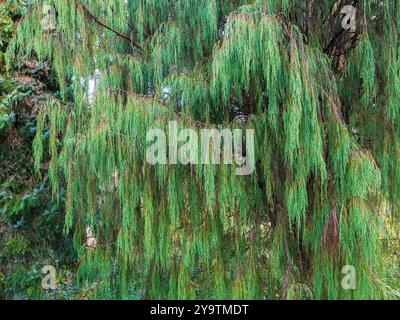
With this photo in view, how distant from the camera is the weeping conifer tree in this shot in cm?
191

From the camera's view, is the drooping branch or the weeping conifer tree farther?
the drooping branch

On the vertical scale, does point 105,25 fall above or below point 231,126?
above

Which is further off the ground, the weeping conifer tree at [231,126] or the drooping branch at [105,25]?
the drooping branch at [105,25]

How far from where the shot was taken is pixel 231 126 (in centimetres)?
209

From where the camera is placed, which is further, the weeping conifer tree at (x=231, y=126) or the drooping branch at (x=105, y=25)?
the drooping branch at (x=105, y=25)

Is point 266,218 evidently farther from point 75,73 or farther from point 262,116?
point 75,73

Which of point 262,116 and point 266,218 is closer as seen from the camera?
point 262,116

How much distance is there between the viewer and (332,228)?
78.6 inches

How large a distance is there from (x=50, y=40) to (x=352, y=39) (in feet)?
6.16

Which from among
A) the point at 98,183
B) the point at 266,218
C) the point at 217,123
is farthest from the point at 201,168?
the point at 98,183

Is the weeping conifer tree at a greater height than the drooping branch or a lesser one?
lesser

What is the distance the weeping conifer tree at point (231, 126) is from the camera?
1.91m

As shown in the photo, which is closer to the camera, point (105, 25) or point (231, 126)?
point (231, 126)
